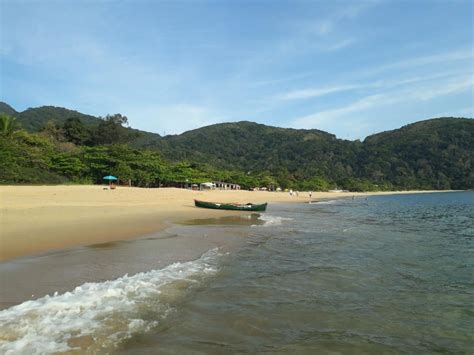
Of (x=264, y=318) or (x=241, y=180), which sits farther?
(x=241, y=180)

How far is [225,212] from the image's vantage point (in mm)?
28203

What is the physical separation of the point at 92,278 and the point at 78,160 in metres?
40.1

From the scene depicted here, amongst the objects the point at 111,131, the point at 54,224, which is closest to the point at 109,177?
the point at 54,224

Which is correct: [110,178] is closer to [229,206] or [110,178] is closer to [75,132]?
[229,206]

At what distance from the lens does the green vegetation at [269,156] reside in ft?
163

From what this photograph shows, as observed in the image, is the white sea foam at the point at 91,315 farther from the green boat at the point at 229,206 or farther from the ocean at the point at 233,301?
the green boat at the point at 229,206

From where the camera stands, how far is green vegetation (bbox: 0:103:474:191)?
1955 inches

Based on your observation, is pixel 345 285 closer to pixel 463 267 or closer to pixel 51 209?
pixel 463 267

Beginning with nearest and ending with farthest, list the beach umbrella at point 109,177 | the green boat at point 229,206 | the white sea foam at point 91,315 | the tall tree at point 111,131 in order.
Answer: the white sea foam at point 91,315, the green boat at point 229,206, the beach umbrella at point 109,177, the tall tree at point 111,131

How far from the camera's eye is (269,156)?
17238cm

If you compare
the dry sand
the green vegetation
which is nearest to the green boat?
the dry sand

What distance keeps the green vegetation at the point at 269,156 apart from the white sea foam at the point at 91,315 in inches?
1609

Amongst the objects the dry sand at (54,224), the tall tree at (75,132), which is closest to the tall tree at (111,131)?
the tall tree at (75,132)

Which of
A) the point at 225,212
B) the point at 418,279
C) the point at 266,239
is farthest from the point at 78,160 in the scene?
the point at 418,279
